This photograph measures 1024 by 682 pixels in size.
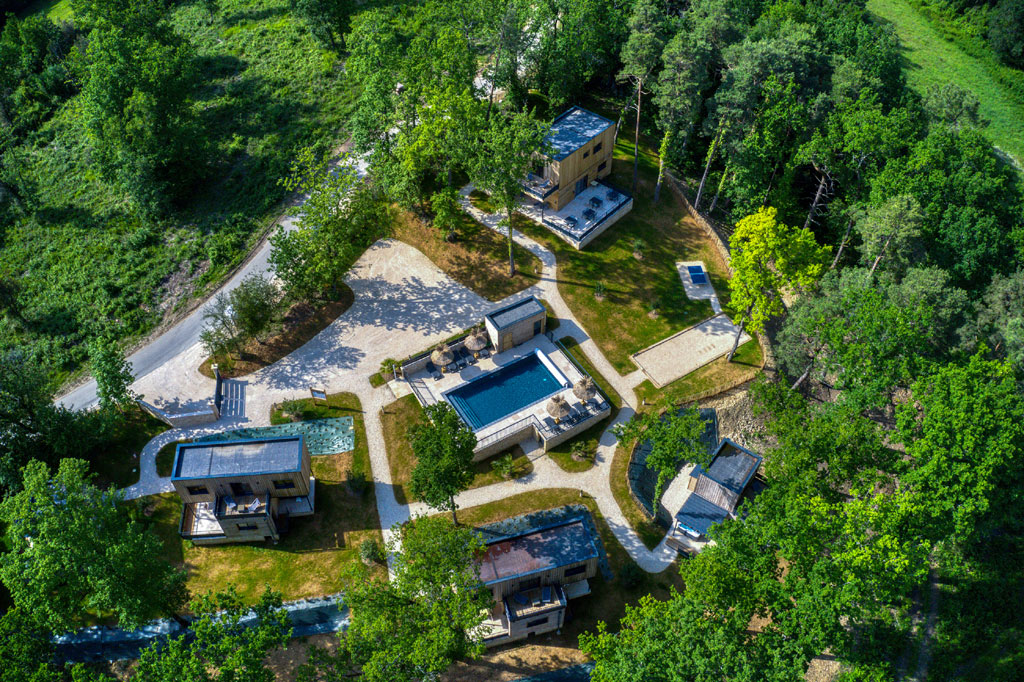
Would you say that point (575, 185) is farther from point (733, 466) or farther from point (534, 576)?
point (534, 576)

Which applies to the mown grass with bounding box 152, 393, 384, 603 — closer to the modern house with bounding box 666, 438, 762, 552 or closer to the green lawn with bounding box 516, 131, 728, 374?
the modern house with bounding box 666, 438, 762, 552

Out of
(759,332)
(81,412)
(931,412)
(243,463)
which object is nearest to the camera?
(931,412)

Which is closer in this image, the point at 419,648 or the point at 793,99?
the point at 419,648

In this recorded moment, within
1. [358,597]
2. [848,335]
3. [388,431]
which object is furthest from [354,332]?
[848,335]

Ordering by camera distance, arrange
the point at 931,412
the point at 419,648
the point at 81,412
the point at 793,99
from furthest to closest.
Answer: the point at 793,99, the point at 81,412, the point at 931,412, the point at 419,648

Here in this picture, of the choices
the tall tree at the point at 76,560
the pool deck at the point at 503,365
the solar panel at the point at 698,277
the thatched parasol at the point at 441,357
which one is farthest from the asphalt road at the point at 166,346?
the solar panel at the point at 698,277

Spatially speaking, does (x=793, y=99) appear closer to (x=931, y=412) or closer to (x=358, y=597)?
(x=931, y=412)

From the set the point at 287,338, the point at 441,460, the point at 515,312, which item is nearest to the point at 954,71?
the point at 515,312
